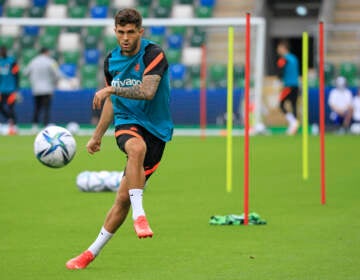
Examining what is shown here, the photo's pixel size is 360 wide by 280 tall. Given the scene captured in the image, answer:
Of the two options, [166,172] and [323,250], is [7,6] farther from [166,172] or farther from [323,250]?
[323,250]

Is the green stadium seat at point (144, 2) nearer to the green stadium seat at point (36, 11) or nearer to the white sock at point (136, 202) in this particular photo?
the green stadium seat at point (36, 11)

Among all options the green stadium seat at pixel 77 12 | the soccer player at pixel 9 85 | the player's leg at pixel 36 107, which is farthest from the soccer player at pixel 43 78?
the green stadium seat at pixel 77 12

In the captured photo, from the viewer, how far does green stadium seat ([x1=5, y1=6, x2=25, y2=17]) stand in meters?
35.4

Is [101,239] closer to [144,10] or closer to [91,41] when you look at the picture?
[91,41]

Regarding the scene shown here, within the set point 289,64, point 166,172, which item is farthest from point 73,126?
point 166,172

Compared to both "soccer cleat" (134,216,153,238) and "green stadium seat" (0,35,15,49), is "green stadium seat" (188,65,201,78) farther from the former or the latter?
"soccer cleat" (134,216,153,238)

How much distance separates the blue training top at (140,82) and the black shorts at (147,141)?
0.04 metres

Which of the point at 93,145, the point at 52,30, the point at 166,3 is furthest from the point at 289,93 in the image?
the point at 93,145

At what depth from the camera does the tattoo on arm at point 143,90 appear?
7.93 meters

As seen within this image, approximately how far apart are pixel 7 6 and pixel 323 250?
27.7m

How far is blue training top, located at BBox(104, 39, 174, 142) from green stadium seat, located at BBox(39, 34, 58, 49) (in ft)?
78.4

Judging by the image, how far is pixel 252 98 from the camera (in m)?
30.3

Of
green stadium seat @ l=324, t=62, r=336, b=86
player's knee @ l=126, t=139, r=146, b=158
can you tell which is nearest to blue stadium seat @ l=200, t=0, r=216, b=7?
green stadium seat @ l=324, t=62, r=336, b=86

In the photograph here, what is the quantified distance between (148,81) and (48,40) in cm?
2444
